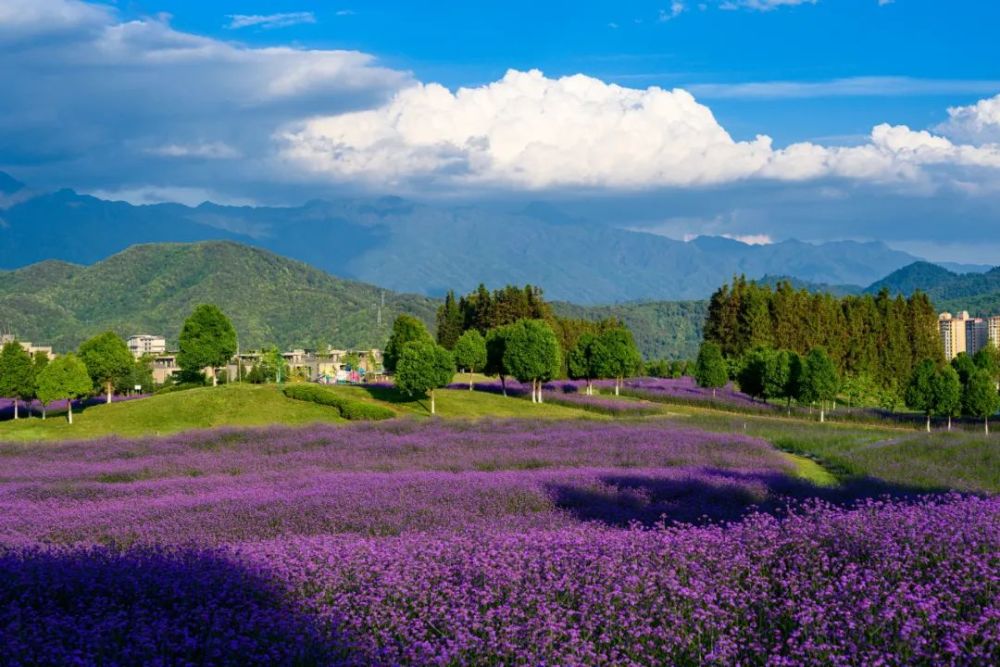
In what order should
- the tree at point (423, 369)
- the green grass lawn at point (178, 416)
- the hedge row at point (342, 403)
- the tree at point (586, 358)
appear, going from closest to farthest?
1. the green grass lawn at point (178, 416)
2. the hedge row at point (342, 403)
3. the tree at point (423, 369)
4. the tree at point (586, 358)

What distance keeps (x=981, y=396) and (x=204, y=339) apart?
2326 inches

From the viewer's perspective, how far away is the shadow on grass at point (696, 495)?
1748 centimetres

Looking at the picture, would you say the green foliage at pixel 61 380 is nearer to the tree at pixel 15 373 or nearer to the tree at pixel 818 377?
the tree at pixel 15 373

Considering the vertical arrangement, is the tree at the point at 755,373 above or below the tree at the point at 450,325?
below

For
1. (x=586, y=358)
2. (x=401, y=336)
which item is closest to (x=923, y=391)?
(x=586, y=358)

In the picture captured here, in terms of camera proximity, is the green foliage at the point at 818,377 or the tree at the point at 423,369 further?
the green foliage at the point at 818,377

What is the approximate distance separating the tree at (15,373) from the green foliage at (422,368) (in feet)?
78.6

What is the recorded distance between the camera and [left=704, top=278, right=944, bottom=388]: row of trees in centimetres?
10294

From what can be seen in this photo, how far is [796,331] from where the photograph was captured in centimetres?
Answer: 10394

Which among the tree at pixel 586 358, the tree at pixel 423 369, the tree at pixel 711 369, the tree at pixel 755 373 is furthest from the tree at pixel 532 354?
the tree at pixel 711 369

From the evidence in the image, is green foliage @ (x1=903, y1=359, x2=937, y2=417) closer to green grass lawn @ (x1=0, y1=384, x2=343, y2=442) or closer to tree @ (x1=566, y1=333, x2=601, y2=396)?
tree @ (x1=566, y1=333, x2=601, y2=396)

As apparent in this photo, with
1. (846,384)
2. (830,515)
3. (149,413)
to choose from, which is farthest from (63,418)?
(846,384)

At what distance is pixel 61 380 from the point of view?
5572cm

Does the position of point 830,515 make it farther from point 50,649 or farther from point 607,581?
point 50,649
